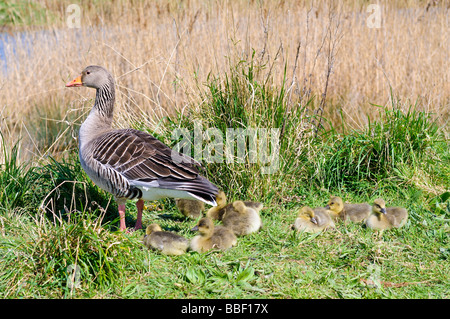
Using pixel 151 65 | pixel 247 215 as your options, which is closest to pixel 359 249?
pixel 247 215

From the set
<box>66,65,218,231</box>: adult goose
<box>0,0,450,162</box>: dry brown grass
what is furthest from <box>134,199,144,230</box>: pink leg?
<box>0,0,450,162</box>: dry brown grass

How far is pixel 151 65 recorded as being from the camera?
9414 millimetres

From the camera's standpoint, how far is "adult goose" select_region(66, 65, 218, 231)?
4965 millimetres

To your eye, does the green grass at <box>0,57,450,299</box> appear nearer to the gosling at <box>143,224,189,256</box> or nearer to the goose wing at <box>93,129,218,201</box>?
the gosling at <box>143,224,189,256</box>

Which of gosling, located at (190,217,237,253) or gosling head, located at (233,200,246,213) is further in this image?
gosling head, located at (233,200,246,213)

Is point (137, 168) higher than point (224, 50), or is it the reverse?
point (224, 50)

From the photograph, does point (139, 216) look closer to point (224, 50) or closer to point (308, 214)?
point (308, 214)

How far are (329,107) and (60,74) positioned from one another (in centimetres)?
571

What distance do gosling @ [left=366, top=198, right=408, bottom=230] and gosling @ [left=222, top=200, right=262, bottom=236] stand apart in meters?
1.19

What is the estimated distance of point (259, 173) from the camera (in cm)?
582

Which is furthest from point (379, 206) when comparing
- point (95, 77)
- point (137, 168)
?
point (95, 77)

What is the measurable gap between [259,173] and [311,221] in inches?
41.6

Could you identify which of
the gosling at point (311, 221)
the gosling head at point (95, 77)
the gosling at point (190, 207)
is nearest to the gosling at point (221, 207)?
the gosling at point (190, 207)

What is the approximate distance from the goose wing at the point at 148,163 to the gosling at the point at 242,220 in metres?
0.30
